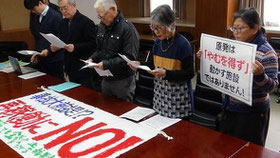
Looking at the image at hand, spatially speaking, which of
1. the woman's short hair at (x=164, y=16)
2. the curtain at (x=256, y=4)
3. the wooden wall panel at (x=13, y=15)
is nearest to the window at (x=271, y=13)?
the curtain at (x=256, y=4)

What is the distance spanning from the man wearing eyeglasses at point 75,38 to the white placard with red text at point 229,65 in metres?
1.22

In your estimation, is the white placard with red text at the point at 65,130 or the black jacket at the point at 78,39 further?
the black jacket at the point at 78,39

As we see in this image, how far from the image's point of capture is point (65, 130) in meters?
1.75

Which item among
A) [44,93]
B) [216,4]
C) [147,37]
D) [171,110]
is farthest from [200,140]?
[147,37]

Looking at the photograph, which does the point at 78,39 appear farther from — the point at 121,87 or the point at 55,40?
the point at 121,87

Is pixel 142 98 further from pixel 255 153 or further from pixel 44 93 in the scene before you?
pixel 255 153

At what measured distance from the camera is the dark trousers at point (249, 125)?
175cm

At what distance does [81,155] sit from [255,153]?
841 millimetres

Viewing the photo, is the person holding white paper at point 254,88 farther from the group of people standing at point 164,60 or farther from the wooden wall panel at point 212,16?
the wooden wall panel at point 212,16

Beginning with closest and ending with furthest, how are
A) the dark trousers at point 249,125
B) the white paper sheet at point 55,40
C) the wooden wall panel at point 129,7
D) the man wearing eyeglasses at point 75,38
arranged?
the dark trousers at point 249,125
the white paper sheet at point 55,40
the man wearing eyeglasses at point 75,38
the wooden wall panel at point 129,7

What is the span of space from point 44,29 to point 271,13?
3.63 m

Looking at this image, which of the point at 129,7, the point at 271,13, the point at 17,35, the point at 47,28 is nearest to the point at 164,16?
the point at 47,28

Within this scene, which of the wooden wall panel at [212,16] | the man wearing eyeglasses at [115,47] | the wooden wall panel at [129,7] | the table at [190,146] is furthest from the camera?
the wooden wall panel at [129,7]

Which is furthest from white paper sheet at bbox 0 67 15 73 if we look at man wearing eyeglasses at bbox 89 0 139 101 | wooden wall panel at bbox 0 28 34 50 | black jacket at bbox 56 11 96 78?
wooden wall panel at bbox 0 28 34 50
